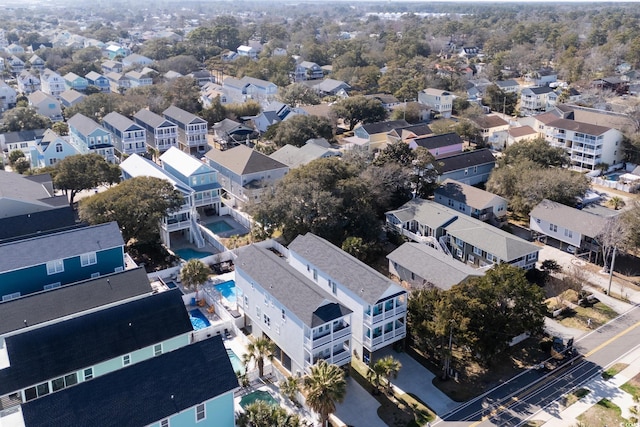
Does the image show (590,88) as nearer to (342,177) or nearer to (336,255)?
(342,177)

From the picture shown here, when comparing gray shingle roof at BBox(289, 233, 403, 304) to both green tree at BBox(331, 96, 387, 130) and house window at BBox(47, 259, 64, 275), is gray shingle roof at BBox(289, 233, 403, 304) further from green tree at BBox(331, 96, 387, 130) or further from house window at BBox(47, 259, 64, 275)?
green tree at BBox(331, 96, 387, 130)

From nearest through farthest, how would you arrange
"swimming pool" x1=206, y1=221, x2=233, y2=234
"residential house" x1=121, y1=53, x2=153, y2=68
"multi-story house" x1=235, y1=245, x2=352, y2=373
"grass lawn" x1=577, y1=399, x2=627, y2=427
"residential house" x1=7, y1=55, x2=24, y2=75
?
1. "grass lawn" x1=577, y1=399, x2=627, y2=427
2. "multi-story house" x1=235, y1=245, x2=352, y2=373
3. "swimming pool" x1=206, y1=221, x2=233, y2=234
4. "residential house" x1=121, y1=53, x2=153, y2=68
5. "residential house" x1=7, y1=55, x2=24, y2=75

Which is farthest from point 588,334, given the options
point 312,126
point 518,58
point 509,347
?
point 518,58

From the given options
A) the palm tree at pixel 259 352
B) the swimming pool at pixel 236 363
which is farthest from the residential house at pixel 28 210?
the palm tree at pixel 259 352

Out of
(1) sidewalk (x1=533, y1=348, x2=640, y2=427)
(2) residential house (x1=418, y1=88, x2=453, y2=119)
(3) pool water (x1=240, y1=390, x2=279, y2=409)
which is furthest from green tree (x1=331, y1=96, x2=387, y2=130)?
(3) pool water (x1=240, y1=390, x2=279, y2=409)

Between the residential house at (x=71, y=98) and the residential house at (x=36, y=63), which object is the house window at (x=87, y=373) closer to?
the residential house at (x=71, y=98)
